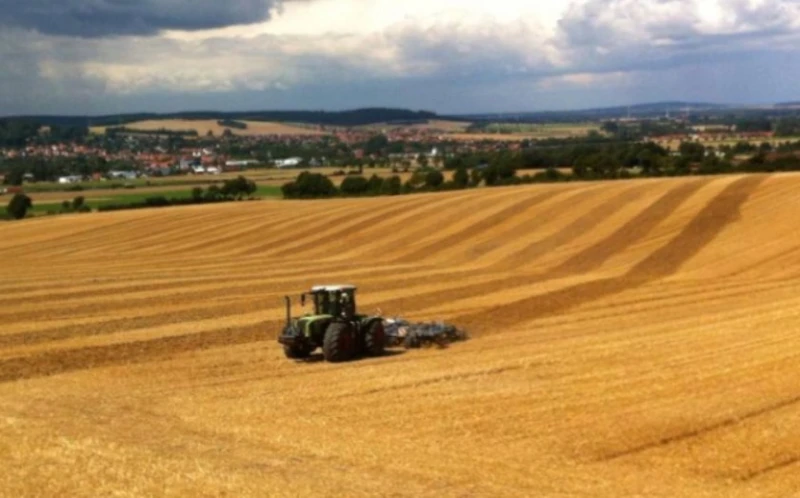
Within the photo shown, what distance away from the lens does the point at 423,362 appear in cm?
2312

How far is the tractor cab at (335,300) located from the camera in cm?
2459

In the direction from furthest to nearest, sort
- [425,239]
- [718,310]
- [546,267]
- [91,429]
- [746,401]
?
[425,239]
[546,267]
[718,310]
[746,401]
[91,429]

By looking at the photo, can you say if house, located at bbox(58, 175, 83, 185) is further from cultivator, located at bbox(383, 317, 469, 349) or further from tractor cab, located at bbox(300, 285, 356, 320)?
tractor cab, located at bbox(300, 285, 356, 320)

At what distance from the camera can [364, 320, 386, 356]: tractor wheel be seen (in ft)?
79.9

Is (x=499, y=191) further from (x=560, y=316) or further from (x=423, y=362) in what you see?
(x=423, y=362)

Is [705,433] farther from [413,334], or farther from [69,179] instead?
[69,179]

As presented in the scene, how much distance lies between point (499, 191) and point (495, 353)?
42.0m

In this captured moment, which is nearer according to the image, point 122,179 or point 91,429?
point 91,429

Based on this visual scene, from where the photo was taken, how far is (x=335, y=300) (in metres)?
24.7

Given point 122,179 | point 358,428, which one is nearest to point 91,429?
point 358,428

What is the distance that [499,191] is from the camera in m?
65.4

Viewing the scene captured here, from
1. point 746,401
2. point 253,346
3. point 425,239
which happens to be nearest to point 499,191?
point 425,239

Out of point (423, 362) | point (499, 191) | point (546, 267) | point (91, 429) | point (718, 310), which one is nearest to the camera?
point (91, 429)

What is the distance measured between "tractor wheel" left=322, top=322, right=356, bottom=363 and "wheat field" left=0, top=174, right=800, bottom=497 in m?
0.37
